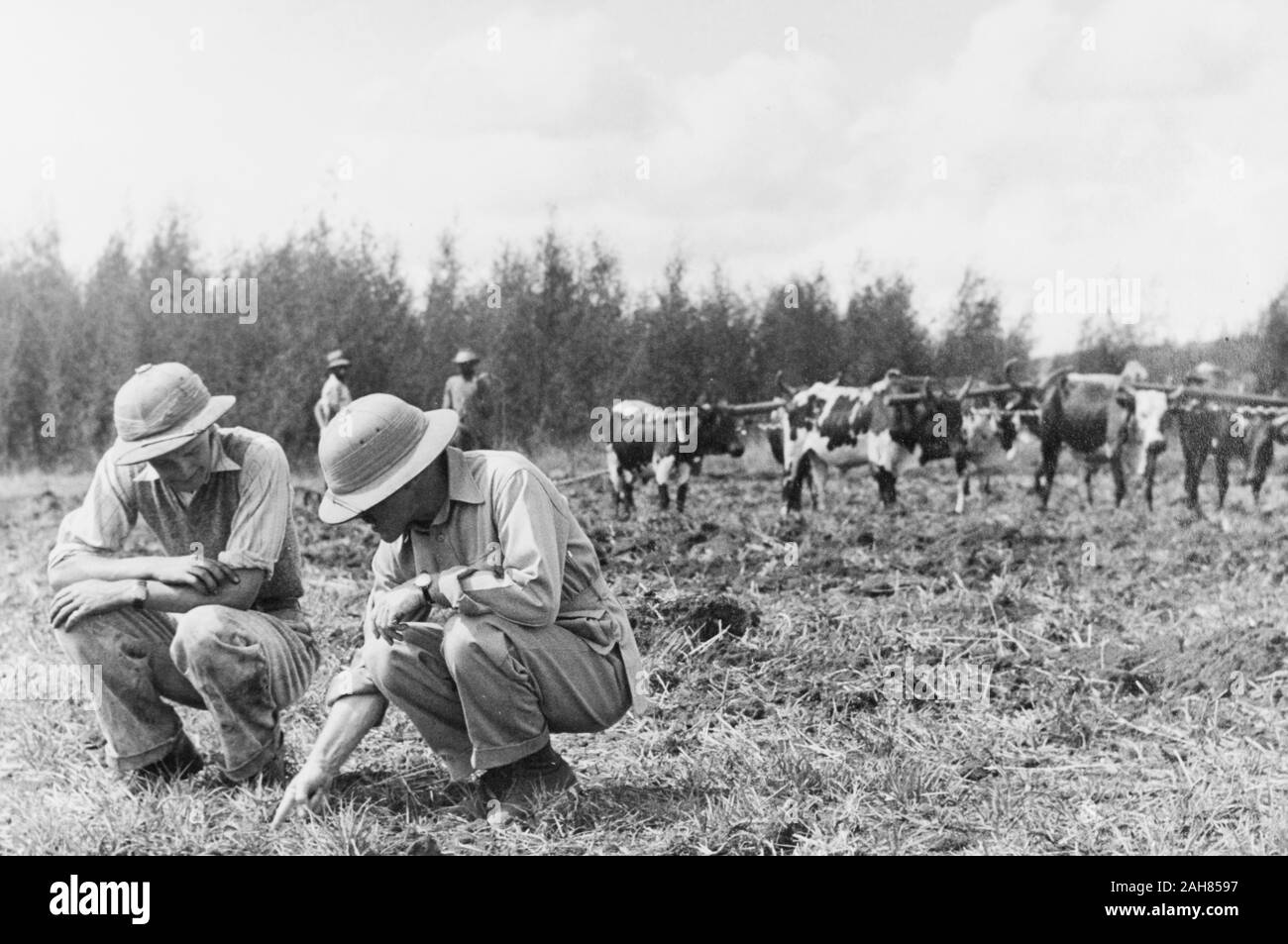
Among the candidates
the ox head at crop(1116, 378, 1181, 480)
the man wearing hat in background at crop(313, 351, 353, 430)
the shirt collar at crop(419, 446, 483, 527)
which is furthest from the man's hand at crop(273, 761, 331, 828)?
the ox head at crop(1116, 378, 1181, 480)

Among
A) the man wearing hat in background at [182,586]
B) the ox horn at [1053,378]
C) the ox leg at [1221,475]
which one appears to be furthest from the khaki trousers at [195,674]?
the ox horn at [1053,378]

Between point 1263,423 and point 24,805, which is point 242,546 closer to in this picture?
point 24,805

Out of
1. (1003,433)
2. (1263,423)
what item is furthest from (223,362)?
(1263,423)

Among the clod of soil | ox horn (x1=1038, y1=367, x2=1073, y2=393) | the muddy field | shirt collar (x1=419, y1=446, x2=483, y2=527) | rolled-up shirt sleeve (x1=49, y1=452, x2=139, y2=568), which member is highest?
ox horn (x1=1038, y1=367, x2=1073, y2=393)

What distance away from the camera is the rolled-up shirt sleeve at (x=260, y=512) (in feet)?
10.5

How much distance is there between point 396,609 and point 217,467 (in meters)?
0.74

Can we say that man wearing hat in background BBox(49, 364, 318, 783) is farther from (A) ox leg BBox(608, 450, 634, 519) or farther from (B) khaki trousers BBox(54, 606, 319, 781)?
(A) ox leg BBox(608, 450, 634, 519)

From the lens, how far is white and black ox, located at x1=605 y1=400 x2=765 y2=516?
9.35m

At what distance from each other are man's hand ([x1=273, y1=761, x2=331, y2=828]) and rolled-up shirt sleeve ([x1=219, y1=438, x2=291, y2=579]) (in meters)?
0.56

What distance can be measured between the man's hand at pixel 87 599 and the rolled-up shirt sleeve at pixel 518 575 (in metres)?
0.89

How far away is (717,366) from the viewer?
11.2 meters

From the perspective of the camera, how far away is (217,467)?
10.9 feet
